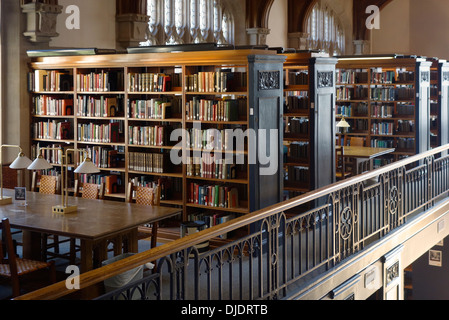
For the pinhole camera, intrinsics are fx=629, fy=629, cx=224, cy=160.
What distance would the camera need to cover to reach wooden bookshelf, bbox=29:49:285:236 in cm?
684

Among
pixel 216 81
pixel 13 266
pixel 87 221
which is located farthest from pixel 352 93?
pixel 13 266

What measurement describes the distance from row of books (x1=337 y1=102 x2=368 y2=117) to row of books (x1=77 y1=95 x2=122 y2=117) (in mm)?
5073

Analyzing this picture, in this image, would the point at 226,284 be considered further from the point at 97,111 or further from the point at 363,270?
the point at 97,111

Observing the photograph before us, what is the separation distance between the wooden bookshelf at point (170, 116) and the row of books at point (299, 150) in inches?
54.6

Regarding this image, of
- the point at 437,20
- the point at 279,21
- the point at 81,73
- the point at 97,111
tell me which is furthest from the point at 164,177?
the point at 437,20

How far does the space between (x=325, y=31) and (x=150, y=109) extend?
11830mm

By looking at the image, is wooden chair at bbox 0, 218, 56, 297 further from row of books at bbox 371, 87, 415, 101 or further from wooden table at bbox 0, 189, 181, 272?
row of books at bbox 371, 87, 415, 101

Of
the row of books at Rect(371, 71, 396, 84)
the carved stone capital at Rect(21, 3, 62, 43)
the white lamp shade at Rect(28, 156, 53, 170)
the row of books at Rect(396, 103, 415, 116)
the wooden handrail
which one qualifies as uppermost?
the carved stone capital at Rect(21, 3, 62, 43)

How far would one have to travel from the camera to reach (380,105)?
37.9ft

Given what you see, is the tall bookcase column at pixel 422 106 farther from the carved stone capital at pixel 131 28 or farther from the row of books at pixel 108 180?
the row of books at pixel 108 180

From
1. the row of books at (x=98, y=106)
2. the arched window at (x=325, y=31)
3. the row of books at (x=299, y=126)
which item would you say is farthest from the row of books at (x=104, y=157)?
the arched window at (x=325, y=31)

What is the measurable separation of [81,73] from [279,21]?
839 centimetres

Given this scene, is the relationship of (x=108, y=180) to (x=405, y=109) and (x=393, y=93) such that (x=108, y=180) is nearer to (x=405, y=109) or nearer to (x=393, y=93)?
(x=393, y=93)

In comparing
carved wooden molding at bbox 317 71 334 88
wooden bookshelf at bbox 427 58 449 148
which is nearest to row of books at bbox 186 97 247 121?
carved wooden molding at bbox 317 71 334 88
